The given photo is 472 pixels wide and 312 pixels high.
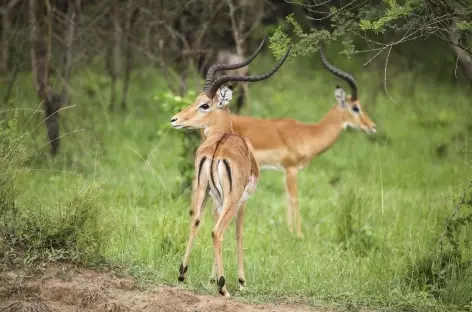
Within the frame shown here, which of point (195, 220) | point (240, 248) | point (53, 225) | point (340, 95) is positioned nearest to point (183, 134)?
point (340, 95)

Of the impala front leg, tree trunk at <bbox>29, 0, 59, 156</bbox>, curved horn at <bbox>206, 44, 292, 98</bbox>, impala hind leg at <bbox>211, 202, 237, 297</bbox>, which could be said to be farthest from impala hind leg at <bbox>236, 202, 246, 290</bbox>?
tree trunk at <bbox>29, 0, 59, 156</bbox>

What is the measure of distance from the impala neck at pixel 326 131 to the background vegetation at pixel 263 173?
0.49m

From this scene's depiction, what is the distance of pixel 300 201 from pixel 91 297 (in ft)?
14.5

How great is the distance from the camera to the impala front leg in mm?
7406

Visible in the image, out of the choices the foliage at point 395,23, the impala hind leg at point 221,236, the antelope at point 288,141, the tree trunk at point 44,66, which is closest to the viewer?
the impala hind leg at point 221,236

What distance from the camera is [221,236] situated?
4555 millimetres

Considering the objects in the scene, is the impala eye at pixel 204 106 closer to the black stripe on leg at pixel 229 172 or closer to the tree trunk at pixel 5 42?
the black stripe on leg at pixel 229 172

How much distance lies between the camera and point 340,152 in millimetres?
10703

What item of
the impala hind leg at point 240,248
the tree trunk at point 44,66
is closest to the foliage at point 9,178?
the impala hind leg at point 240,248

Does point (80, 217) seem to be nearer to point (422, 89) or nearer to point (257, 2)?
point (257, 2)

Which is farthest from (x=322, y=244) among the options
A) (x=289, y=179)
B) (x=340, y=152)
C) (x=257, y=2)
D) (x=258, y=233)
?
(x=257, y=2)

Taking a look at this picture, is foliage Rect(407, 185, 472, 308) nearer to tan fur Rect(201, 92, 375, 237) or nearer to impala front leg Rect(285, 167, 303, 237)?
impala front leg Rect(285, 167, 303, 237)

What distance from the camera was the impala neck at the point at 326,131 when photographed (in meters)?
8.78

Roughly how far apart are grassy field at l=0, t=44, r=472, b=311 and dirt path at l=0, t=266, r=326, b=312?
0.17 m
